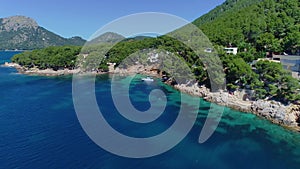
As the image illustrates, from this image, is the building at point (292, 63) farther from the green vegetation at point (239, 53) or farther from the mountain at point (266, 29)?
the mountain at point (266, 29)

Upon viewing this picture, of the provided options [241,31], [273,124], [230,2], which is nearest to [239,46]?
[241,31]

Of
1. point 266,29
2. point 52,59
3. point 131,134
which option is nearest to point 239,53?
point 266,29

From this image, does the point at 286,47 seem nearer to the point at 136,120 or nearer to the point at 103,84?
the point at 136,120

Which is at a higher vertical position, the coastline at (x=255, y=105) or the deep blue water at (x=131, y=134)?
the coastline at (x=255, y=105)

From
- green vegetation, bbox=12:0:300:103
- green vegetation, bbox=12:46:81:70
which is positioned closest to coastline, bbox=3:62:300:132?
green vegetation, bbox=12:0:300:103

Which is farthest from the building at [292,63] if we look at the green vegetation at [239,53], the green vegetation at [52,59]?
the green vegetation at [52,59]

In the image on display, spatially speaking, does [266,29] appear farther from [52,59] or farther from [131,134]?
[52,59]
